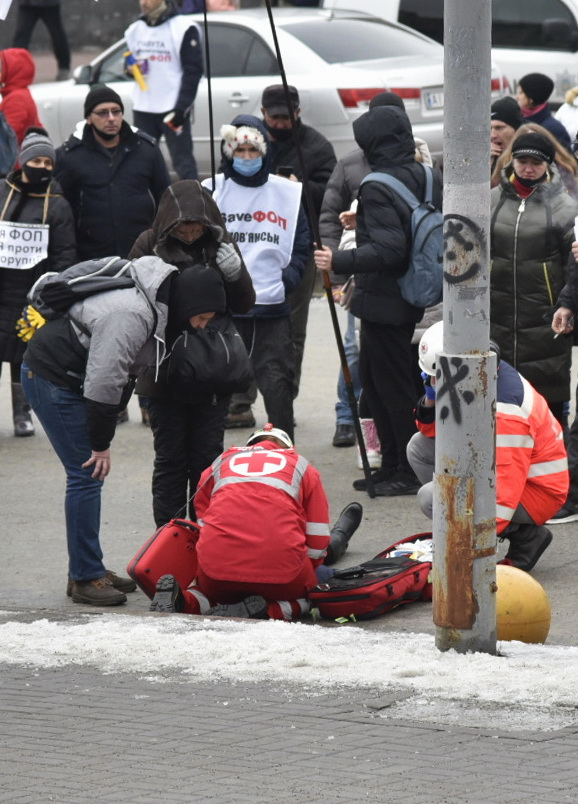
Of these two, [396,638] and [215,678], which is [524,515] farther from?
[215,678]

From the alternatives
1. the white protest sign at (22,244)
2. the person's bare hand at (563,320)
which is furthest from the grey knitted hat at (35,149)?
the person's bare hand at (563,320)

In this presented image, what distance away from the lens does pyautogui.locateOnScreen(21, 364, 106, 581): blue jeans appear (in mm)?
6891

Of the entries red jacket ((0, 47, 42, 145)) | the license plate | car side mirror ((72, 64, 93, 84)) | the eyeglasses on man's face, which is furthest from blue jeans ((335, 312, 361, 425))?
car side mirror ((72, 64, 93, 84))

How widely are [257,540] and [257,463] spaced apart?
1.19ft

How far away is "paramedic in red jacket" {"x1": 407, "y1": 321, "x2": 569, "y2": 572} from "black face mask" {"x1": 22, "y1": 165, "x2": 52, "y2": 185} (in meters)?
3.34

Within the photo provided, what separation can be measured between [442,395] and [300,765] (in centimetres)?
154

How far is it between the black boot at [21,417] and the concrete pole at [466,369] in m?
5.07

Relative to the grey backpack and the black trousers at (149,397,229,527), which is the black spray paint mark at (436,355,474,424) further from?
the grey backpack

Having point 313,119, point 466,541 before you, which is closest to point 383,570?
point 466,541

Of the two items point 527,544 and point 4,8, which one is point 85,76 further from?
point 527,544

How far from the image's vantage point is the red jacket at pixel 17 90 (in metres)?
13.2

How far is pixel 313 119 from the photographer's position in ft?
48.2

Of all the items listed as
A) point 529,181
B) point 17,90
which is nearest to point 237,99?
point 17,90

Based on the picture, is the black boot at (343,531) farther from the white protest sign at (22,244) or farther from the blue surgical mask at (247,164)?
the white protest sign at (22,244)
